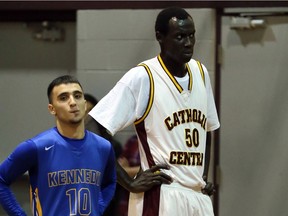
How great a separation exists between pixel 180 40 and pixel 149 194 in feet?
2.44

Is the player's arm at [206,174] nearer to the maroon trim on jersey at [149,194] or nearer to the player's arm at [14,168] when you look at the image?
the maroon trim on jersey at [149,194]

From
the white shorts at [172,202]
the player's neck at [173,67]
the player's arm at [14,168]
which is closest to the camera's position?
the player's arm at [14,168]

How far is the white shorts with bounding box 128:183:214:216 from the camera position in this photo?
128 inches

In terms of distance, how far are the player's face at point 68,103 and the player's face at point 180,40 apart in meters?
0.53

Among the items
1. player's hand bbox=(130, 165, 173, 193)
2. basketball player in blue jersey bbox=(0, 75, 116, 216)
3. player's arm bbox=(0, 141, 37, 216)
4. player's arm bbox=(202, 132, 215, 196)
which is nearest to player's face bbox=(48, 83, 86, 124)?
basketball player in blue jersey bbox=(0, 75, 116, 216)

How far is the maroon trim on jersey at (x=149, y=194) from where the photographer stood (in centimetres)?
331

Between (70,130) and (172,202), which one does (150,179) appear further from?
(70,130)

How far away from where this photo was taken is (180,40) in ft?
10.9

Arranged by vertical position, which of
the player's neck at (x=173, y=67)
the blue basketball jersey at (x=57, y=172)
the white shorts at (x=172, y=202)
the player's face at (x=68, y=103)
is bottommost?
the white shorts at (x=172, y=202)

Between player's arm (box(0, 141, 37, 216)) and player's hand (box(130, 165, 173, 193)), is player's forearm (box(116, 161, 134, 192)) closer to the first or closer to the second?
player's hand (box(130, 165, 173, 193))

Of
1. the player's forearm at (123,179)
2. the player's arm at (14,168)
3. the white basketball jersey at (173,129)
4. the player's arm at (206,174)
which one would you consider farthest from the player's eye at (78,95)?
the player's arm at (206,174)

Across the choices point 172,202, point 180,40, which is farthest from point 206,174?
point 180,40

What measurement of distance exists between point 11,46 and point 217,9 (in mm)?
1702

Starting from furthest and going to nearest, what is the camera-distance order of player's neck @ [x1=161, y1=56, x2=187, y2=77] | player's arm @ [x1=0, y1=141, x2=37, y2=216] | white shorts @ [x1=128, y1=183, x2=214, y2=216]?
player's neck @ [x1=161, y1=56, x2=187, y2=77] < white shorts @ [x1=128, y1=183, x2=214, y2=216] < player's arm @ [x1=0, y1=141, x2=37, y2=216]
